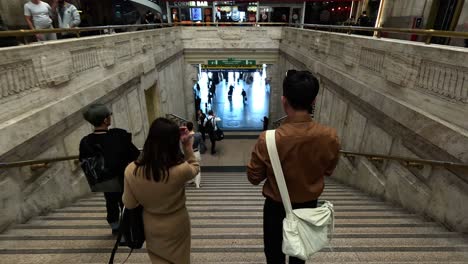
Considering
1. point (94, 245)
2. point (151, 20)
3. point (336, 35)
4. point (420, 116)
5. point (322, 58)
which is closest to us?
point (94, 245)

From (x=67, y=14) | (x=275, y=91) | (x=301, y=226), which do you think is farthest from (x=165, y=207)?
(x=275, y=91)

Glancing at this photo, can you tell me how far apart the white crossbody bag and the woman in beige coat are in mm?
594

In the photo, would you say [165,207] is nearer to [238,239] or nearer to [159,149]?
[159,149]

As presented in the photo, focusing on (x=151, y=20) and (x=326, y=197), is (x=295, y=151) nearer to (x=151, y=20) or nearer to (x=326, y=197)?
(x=326, y=197)

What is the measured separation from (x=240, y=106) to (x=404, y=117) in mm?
15383

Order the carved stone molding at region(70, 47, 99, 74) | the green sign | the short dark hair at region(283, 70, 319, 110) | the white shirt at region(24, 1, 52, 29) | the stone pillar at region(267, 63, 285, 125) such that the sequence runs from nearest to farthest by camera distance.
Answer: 1. the short dark hair at region(283, 70, 319, 110)
2. the carved stone molding at region(70, 47, 99, 74)
3. the white shirt at region(24, 1, 52, 29)
4. the green sign
5. the stone pillar at region(267, 63, 285, 125)

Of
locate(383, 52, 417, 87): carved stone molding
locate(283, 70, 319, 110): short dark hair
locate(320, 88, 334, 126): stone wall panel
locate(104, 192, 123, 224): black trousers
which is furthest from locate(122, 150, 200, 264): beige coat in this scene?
locate(320, 88, 334, 126): stone wall panel

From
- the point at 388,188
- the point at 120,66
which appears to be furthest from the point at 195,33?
the point at 388,188

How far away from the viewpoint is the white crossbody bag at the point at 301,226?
167cm

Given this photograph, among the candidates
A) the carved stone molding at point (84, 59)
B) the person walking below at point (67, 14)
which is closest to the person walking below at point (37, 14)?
the person walking below at point (67, 14)

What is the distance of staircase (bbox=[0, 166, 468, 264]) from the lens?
252 cm

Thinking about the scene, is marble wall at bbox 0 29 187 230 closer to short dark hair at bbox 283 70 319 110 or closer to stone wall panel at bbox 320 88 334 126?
short dark hair at bbox 283 70 319 110

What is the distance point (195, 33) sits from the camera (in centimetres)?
1359

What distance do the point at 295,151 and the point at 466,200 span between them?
2.37 m
